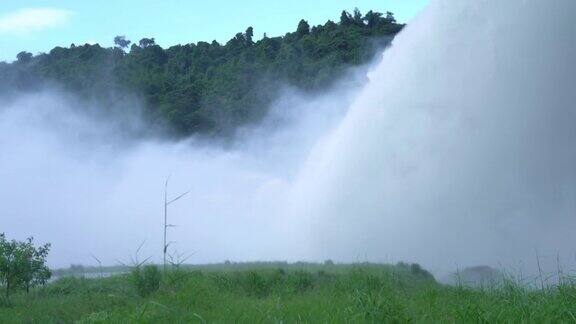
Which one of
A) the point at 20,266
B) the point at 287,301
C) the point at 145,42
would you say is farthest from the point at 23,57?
the point at 287,301

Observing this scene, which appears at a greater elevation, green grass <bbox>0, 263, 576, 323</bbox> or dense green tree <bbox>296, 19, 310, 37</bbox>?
dense green tree <bbox>296, 19, 310, 37</bbox>

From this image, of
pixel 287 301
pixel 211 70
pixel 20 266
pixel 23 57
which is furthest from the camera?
pixel 23 57

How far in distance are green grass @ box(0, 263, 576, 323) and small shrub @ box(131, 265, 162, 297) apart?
9 centimetres

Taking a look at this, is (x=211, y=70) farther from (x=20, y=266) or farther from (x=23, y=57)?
(x=20, y=266)

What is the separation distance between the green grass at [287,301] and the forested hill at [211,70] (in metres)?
20.3

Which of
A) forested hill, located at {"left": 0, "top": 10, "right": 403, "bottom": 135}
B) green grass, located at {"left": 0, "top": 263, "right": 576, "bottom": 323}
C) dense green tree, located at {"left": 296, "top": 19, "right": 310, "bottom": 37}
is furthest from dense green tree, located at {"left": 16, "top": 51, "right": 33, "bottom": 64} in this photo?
green grass, located at {"left": 0, "top": 263, "right": 576, "bottom": 323}

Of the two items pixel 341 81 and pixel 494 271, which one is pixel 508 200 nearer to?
pixel 494 271

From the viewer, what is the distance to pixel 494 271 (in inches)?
477

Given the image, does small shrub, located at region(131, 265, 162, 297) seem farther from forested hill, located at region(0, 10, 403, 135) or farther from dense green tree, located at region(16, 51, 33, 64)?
dense green tree, located at region(16, 51, 33, 64)

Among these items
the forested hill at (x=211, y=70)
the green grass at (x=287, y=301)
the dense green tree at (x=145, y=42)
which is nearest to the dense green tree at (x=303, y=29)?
the forested hill at (x=211, y=70)

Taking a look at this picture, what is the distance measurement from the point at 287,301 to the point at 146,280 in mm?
1977

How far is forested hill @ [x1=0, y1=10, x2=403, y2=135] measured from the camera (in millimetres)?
34750

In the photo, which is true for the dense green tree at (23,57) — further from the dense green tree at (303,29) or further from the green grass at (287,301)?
the green grass at (287,301)

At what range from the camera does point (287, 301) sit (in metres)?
8.27
